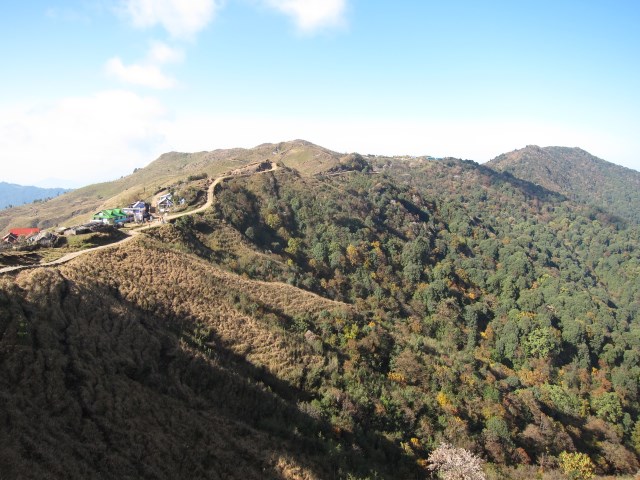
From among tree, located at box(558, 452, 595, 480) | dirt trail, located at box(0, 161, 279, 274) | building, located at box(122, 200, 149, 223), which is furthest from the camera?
building, located at box(122, 200, 149, 223)

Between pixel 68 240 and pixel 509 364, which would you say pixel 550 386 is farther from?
pixel 68 240

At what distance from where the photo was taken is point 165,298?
143 feet

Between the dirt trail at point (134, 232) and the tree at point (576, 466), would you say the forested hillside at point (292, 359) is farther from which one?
the dirt trail at point (134, 232)

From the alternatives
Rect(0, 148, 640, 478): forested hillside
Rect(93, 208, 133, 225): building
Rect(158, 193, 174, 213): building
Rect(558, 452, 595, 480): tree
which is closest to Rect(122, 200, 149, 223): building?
Rect(93, 208, 133, 225): building

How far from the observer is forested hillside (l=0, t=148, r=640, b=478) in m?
25.4

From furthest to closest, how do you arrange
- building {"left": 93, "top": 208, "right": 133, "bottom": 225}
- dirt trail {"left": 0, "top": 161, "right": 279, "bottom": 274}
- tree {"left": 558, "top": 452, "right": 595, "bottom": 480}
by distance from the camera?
building {"left": 93, "top": 208, "right": 133, "bottom": 225} < tree {"left": 558, "top": 452, "right": 595, "bottom": 480} < dirt trail {"left": 0, "top": 161, "right": 279, "bottom": 274}

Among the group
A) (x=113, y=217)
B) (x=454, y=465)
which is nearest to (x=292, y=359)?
(x=454, y=465)

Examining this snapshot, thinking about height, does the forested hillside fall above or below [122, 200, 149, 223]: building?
below

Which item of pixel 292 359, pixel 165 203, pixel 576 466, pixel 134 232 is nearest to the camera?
pixel 576 466

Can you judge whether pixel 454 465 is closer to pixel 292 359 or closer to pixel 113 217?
pixel 292 359

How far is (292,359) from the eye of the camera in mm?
42000

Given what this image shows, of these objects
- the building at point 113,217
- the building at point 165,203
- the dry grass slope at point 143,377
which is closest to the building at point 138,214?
the building at point 113,217

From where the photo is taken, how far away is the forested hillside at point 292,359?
2538 centimetres

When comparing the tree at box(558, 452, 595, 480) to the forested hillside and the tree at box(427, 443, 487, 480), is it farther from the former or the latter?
the tree at box(427, 443, 487, 480)
